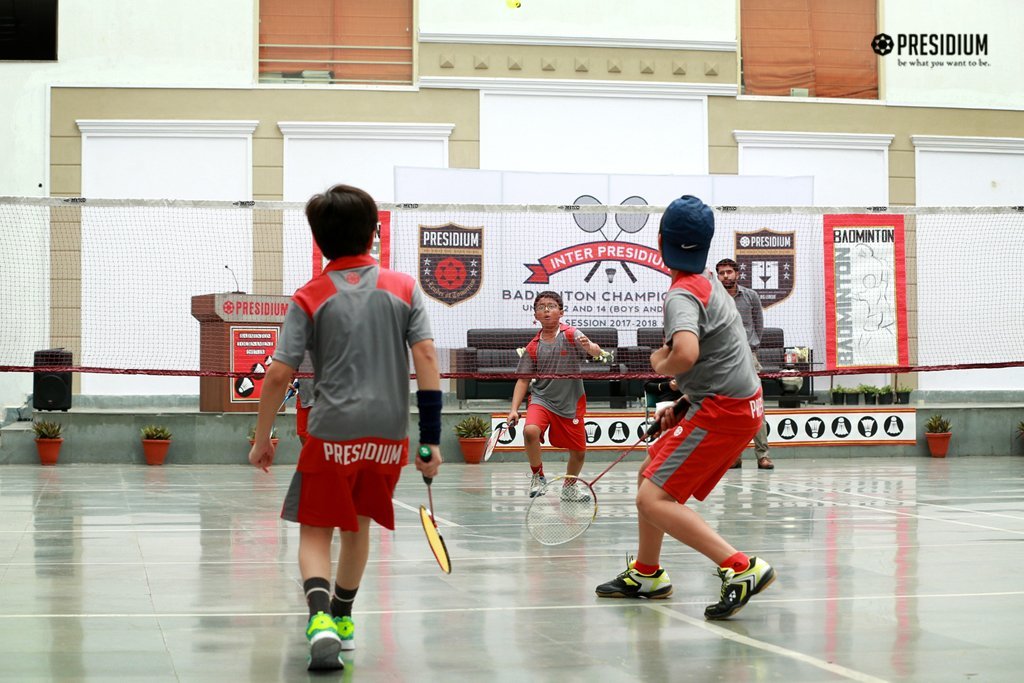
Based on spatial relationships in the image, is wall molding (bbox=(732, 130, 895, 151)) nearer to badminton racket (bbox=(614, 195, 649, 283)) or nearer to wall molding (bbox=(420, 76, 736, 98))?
wall molding (bbox=(420, 76, 736, 98))

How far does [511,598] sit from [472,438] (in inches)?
450

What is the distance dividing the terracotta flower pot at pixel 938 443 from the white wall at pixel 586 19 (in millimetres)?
8643

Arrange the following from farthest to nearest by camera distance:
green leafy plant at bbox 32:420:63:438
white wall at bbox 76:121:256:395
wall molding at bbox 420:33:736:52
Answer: wall molding at bbox 420:33:736:52, white wall at bbox 76:121:256:395, green leafy plant at bbox 32:420:63:438

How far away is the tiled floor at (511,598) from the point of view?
5.10 metres

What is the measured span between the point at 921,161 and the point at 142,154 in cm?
1428

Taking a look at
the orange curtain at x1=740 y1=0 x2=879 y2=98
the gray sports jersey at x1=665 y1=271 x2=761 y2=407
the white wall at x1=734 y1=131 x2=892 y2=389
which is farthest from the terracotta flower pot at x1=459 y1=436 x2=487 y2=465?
the gray sports jersey at x1=665 y1=271 x2=761 y2=407

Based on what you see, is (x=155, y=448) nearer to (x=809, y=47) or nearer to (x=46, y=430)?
(x=46, y=430)

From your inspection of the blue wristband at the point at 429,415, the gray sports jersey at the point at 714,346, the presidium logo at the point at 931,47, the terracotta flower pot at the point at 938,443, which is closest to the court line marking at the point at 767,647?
the gray sports jersey at the point at 714,346

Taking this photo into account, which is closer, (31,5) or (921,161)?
(31,5)

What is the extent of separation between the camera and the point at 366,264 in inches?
210

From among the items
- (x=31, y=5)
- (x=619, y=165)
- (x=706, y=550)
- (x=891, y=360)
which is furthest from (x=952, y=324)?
(x=706, y=550)

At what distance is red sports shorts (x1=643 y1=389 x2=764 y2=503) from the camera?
6.20 meters

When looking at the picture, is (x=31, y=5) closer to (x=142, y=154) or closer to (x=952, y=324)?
(x=142, y=154)

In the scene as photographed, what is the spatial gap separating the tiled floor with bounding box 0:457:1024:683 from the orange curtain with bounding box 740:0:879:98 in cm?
1397
